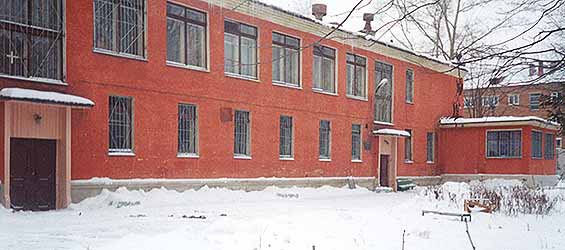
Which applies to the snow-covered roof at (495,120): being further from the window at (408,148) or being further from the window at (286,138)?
the window at (286,138)

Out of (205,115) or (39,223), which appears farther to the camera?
(205,115)

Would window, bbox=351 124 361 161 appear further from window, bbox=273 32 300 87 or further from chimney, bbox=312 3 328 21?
chimney, bbox=312 3 328 21

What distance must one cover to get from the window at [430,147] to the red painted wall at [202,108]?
5.96m

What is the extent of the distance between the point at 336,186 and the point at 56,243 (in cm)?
1850

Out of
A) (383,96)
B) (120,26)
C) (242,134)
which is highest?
(120,26)

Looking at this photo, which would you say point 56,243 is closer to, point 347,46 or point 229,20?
point 229,20

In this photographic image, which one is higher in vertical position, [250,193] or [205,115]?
[205,115]

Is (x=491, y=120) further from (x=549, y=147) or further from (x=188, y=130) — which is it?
(x=188, y=130)

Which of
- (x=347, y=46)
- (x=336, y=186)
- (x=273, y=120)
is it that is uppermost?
(x=347, y=46)

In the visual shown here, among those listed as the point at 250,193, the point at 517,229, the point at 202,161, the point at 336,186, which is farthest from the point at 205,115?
the point at 517,229

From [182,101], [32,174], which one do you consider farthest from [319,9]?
[32,174]

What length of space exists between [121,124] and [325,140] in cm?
1106

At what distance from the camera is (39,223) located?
13852 mm

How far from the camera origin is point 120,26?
19.5m
